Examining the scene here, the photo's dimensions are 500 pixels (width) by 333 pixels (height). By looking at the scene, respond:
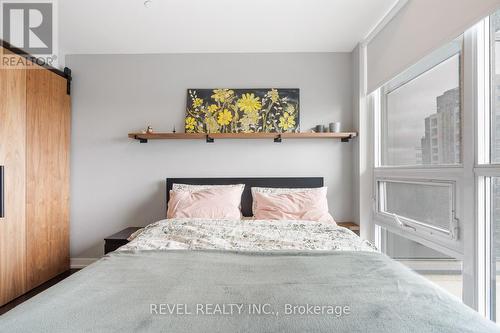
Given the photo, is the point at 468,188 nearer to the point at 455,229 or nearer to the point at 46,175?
the point at 455,229

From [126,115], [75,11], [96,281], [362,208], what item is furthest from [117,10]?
[362,208]

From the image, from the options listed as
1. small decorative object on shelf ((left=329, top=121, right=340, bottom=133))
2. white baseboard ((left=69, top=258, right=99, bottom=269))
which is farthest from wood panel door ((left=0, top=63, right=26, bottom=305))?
small decorative object on shelf ((left=329, top=121, right=340, bottom=133))

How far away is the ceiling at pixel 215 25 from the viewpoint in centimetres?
224

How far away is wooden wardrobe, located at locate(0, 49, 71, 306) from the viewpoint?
2.38m

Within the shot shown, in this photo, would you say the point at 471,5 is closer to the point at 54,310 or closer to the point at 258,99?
the point at 258,99

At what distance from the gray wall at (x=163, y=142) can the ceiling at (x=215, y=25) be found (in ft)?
0.57

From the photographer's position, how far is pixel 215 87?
123 inches

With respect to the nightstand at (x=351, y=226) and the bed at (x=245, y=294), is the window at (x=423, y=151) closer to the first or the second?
the nightstand at (x=351, y=226)

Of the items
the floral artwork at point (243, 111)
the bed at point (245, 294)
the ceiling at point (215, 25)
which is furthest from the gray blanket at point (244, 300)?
the ceiling at point (215, 25)

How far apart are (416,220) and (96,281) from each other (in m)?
2.19

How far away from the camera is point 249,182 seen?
9.92 feet

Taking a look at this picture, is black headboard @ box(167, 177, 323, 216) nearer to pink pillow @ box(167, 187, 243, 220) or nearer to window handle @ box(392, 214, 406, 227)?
pink pillow @ box(167, 187, 243, 220)

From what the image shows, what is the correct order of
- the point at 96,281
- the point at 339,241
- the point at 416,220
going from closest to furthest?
A: the point at 96,281, the point at 339,241, the point at 416,220

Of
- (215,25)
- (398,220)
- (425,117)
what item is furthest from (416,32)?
(215,25)
